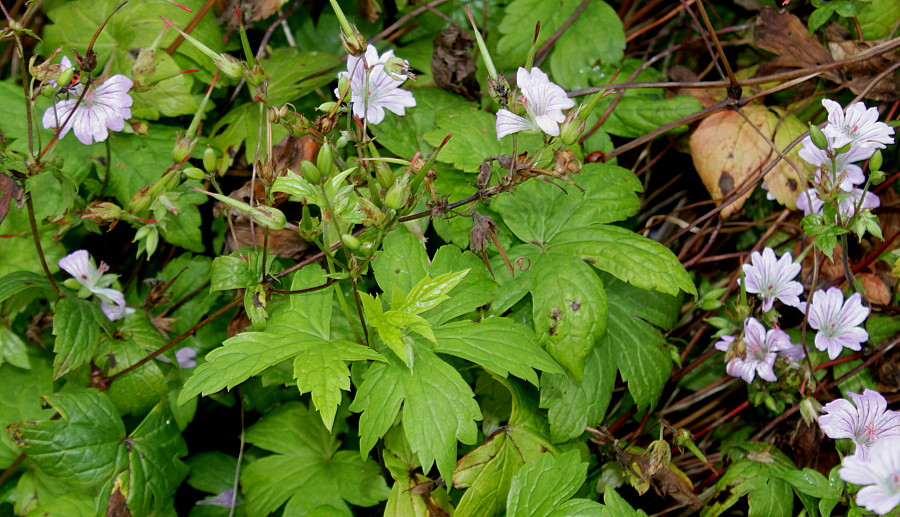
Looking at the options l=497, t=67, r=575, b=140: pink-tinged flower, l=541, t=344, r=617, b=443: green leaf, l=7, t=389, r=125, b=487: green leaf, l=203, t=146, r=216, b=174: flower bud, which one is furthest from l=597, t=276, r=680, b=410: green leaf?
l=7, t=389, r=125, b=487: green leaf

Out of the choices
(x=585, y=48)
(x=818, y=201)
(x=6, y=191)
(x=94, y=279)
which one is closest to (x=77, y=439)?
(x=94, y=279)

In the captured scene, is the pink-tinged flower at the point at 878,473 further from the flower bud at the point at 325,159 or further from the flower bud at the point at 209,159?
the flower bud at the point at 209,159

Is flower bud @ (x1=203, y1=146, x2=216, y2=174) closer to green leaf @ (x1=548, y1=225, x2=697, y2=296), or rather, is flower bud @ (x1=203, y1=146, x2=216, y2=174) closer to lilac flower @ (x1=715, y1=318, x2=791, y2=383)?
green leaf @ (x1=548, y1=225, x2=697, y2=296)

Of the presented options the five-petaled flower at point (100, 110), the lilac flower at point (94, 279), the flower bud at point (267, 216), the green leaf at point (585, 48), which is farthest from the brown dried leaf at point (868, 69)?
the lilac flower at point (94, 279)

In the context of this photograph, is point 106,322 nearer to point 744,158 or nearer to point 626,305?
point 626,305

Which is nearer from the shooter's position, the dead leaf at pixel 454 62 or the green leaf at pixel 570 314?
the green leaf at pixel 570 314

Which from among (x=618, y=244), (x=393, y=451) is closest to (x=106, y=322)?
(x=393, y=451)
